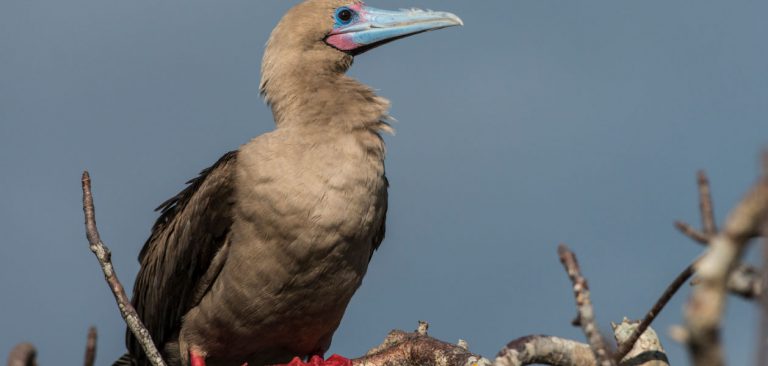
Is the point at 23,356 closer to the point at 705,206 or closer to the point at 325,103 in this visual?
the point at 705,206

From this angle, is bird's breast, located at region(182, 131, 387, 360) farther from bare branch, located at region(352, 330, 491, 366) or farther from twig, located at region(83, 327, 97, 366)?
twig, located at region(83, 327, 97, 366)

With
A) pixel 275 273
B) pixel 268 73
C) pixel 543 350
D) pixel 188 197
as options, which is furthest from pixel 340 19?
pixel 543 350

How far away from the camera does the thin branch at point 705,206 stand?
2.02 meters

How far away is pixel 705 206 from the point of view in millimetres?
2156

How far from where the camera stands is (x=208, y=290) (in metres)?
6.98

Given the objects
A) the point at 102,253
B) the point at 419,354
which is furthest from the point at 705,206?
the point at 419,354

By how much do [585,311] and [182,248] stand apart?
181 inches

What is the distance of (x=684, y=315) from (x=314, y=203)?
4.79m

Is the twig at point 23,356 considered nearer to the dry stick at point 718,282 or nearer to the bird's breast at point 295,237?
the dry stick at point 718,282

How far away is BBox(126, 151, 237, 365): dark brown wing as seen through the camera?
684cm

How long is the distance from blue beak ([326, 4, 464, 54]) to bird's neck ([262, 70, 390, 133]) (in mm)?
459

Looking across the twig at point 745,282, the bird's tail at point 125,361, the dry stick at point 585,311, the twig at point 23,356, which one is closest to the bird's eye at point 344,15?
the bird's tail at point 125,361

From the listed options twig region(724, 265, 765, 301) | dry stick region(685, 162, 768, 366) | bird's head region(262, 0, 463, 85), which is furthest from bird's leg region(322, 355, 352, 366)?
dry stick region(685, 162, 768, 366)

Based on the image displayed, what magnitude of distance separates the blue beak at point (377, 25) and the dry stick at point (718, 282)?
6114 mm
